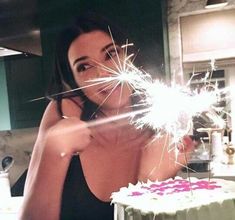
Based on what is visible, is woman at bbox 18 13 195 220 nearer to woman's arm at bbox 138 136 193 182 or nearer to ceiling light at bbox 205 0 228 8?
woman's arm at bbox 138 136 193 182

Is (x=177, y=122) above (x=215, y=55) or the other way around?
the other way around

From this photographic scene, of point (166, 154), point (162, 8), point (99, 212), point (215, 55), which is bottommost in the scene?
point (99, 212)

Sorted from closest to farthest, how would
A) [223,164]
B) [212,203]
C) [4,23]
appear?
[212,203] < [223,164] < [4,23]

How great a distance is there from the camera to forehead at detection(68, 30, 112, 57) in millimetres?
1581

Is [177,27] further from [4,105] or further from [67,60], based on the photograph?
[4,105]

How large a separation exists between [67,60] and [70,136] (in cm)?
38

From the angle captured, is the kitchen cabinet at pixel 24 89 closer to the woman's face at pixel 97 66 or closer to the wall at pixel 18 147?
the wall at pixel 18 147

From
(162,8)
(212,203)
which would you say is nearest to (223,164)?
(212,203)

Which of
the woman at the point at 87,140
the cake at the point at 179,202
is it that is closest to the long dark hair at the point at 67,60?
the woman at the point at 87,140

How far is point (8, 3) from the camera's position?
1.61 metres

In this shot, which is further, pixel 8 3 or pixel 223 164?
pixel 8 3

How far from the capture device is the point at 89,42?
160 cm

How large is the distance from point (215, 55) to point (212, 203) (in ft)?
2.64

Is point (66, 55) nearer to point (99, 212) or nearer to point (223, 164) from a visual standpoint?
point (99, 212)
